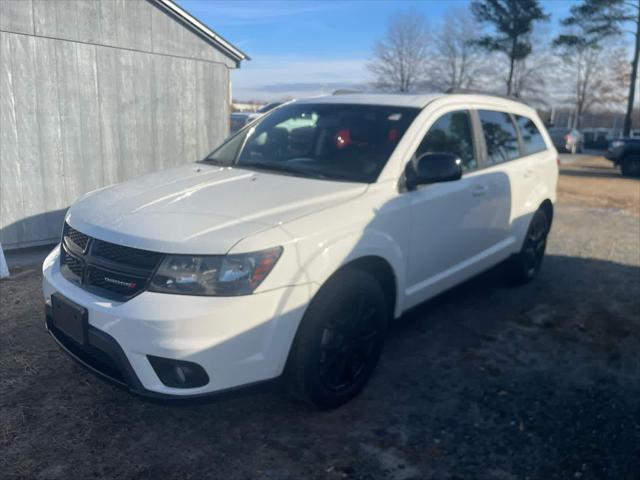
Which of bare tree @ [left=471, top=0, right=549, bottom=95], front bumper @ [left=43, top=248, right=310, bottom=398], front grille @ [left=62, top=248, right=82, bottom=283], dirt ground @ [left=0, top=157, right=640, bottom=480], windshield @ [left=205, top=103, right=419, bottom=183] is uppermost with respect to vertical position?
bare tree @ [left=471, top=0, right=549, bottom=95]

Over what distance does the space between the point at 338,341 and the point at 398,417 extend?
1.94 feet

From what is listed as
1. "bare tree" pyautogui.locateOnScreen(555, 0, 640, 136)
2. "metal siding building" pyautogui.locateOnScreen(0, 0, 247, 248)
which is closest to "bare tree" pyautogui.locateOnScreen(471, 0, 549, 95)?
"bare tree" pyautogui.locateOnScreen(555, 0, 640, 136)

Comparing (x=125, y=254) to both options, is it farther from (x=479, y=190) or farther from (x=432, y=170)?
(x=479, y=190)

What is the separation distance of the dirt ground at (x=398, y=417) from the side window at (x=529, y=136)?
1659mm

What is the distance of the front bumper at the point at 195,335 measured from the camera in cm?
264

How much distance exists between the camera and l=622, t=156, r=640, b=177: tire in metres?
18.9

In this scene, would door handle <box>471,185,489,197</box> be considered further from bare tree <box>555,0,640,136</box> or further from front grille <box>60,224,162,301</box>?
bare tree <box>555,0,640,136</box>

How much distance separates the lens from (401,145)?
3.77 metres

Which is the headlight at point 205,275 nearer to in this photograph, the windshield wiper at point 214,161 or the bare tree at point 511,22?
the windshield wiper at point 214,161

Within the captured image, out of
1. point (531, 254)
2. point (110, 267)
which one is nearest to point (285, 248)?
point (110, 267)

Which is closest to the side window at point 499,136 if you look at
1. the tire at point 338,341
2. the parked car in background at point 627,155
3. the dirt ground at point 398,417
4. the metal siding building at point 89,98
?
the dirt ground at point 398,417

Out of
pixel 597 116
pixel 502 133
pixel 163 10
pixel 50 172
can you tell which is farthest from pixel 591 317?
pixel 597 116

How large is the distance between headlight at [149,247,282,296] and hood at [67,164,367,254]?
0.05 m

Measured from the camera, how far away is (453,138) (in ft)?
14.3
